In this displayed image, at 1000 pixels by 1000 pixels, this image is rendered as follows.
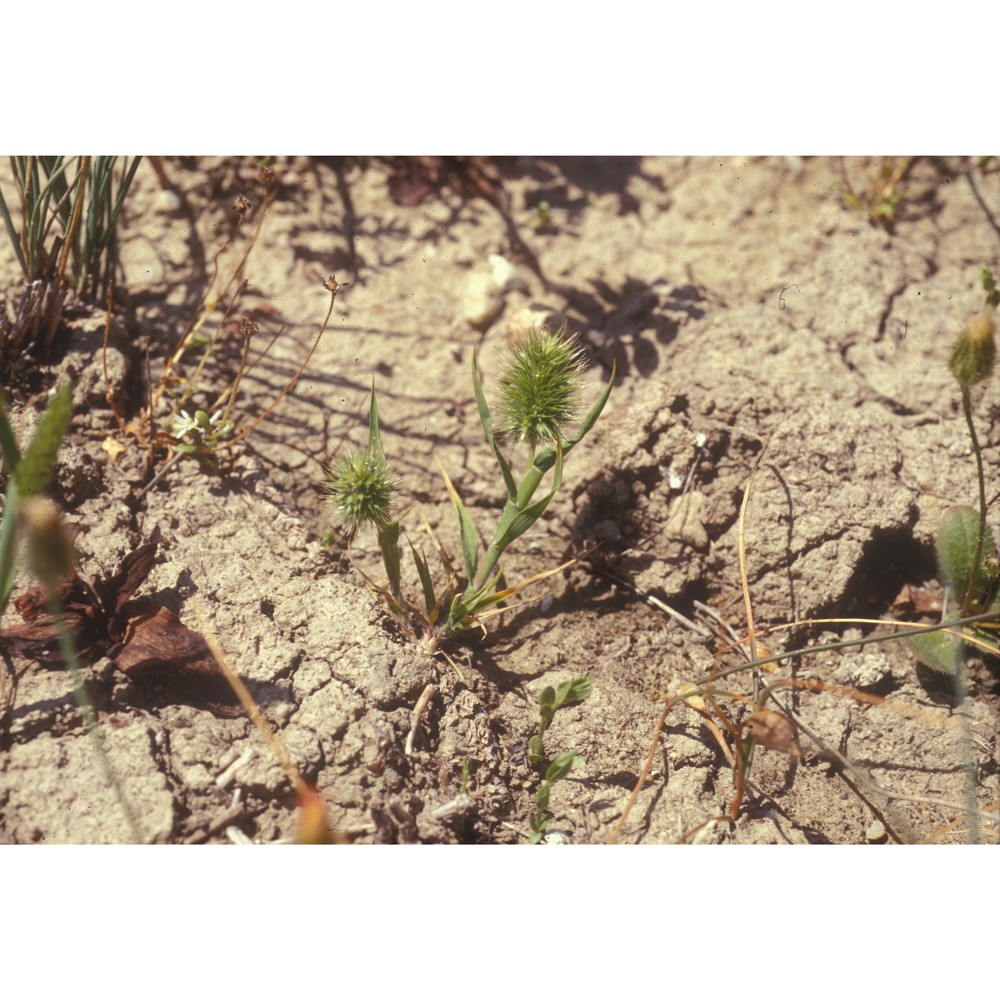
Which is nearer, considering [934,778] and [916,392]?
[934,778]

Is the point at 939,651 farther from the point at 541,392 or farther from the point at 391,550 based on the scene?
the point at 391,550

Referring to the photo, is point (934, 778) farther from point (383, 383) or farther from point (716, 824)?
point (383, 383)

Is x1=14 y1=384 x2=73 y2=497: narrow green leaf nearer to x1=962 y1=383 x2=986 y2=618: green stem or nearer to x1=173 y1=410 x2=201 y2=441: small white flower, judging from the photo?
x1=173 y1=410 x2=201 y2=441: small white flower

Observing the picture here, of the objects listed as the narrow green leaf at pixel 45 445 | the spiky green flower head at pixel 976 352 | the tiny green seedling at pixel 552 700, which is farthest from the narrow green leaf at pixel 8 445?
the spiky green flower head at pixel 976 352

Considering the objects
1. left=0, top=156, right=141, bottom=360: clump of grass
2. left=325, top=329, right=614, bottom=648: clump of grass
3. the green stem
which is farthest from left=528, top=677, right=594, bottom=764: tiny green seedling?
left=0, top=156, right=141, bottom=360: clump of grass

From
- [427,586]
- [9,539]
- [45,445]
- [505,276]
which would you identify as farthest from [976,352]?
[9,539]

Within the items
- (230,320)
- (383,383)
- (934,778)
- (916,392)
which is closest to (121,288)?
(230,320)

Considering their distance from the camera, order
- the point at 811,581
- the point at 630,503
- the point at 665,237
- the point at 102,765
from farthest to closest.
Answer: the point at 665,237
the point at 630,503
the point at 811,581
the point at 102,765
